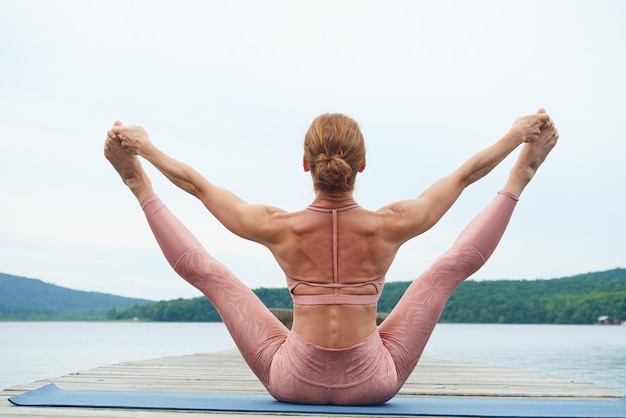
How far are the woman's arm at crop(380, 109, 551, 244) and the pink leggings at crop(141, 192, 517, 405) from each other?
0.17 meters

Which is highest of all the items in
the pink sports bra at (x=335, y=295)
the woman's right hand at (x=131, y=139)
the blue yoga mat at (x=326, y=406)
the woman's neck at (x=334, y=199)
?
the woman's right hand at (x=131, y=139)

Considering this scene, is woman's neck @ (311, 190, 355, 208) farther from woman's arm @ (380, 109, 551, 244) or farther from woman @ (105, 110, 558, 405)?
woman's arm @ (380, 109, 551, 244)

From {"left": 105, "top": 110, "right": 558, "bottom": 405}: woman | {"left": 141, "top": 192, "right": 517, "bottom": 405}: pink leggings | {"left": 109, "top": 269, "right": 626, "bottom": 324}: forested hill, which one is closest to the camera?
{"left": 105, "top": 110, "right": 558, "bottom": 405}: woman

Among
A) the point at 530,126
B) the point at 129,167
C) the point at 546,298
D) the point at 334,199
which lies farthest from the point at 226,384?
the point at 546,298

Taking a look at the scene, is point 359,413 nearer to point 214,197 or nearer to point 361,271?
point 361,271

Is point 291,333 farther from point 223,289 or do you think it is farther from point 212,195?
point 212,195

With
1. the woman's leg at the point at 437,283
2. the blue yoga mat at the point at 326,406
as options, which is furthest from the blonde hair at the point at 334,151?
the blue yoga mat at the point at 326,406

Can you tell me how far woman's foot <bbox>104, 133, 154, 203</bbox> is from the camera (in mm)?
3570

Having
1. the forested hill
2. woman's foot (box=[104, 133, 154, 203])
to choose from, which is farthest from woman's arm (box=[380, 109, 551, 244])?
the forested hill

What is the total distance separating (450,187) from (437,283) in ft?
1.41

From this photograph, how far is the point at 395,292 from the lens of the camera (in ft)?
93.9

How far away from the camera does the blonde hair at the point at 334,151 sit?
122 inches

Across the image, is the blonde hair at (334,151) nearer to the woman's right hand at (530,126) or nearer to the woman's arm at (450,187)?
the woman's arm at (450,187)

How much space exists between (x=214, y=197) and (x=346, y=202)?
57cm
